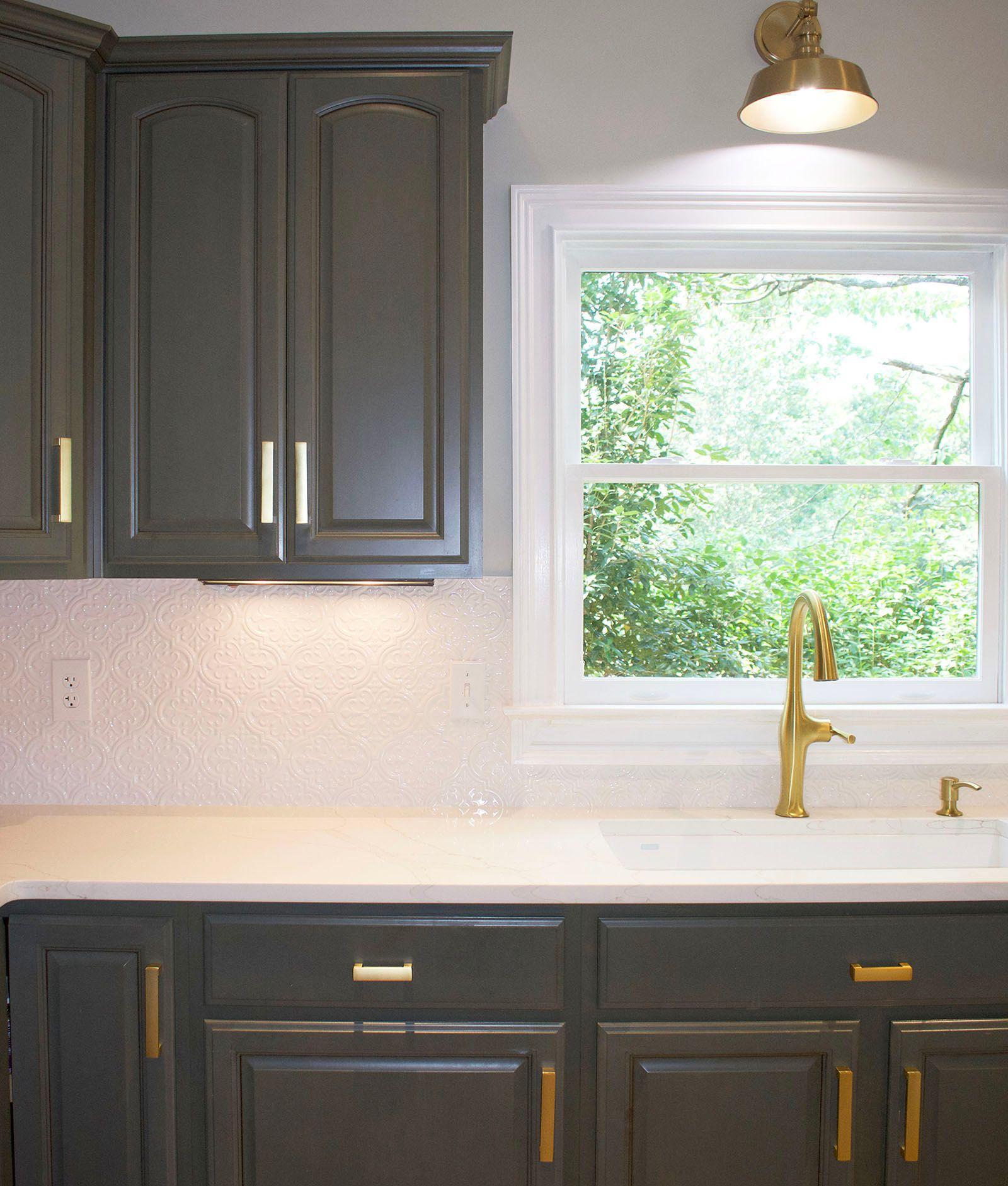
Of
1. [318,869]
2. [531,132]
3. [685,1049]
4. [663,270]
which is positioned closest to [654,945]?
[685,1049]

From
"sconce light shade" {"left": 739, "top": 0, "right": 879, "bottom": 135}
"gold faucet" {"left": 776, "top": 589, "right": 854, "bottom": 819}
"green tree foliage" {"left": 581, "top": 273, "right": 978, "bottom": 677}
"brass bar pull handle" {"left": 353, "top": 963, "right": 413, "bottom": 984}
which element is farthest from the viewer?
"green tree foliage" {"left": 581, "top": 273, "right": 978, "bottom": 677}

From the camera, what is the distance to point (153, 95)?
5.38 feet

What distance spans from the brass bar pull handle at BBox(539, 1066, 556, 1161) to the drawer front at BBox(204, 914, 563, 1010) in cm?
11

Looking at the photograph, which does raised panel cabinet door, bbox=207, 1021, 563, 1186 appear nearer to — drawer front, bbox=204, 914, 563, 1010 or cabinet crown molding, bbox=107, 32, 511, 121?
drawer front, bbox=204, 914, 563, 1010

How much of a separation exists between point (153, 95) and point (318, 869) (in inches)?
56.9

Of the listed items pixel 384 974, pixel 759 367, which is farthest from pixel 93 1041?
pixel 759 367

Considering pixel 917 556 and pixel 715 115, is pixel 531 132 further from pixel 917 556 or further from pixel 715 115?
pixel 917 556

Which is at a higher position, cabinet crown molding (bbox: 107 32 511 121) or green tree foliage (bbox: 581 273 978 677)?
cabinet crown molding (bbox: 107 32 511 121)

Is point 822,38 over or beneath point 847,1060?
over

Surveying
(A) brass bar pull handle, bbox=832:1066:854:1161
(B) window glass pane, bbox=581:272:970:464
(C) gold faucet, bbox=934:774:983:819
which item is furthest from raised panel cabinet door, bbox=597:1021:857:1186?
(B) window glass pane, bbox=581:272:970:464

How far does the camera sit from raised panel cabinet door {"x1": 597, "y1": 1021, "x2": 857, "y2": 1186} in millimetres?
1451

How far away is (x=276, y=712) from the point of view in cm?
197

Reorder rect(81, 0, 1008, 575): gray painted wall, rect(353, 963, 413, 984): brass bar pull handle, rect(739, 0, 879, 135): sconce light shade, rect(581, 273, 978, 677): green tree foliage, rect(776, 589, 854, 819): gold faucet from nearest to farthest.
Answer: rect(353, 963, 413, 984): brass bar pull handle < rect(739, 0, 879, 135): sconce light shade < rect(776, 589, 854, 819): gold faucet < rect(81, 0, 1008, 575): gray painted wall < rect(581, 273, 978, 677): green tree foliage

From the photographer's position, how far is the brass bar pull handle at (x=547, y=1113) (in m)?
1.44
